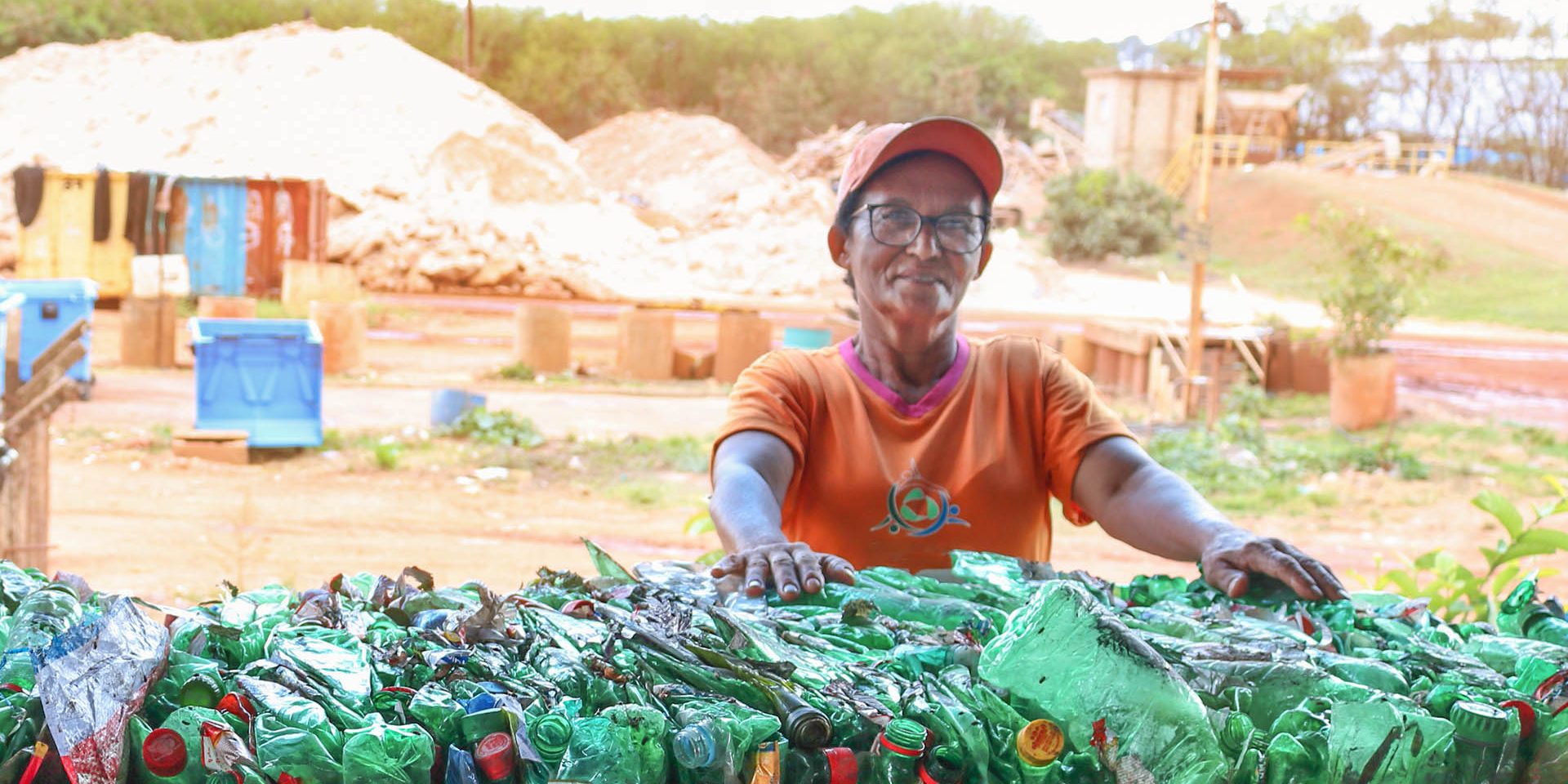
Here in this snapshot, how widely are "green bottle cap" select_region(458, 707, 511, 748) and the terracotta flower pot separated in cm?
1272

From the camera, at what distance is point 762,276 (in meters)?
24.1

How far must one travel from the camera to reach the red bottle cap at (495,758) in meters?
1.11

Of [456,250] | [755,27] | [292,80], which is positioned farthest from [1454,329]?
[755,27]

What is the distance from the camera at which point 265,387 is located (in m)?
10.5

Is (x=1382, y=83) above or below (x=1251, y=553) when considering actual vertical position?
above

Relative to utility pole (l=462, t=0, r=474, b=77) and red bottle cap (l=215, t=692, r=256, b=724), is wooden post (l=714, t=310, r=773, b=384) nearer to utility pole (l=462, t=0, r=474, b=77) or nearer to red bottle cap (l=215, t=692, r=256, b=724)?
utility pole (l=462, t=0, r=474, b=77)

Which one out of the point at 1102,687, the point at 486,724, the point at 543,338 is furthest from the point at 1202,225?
the point at 486,724

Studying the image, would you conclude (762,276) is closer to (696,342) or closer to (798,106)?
(696,342)

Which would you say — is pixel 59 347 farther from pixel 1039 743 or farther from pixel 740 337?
pixel 740 337

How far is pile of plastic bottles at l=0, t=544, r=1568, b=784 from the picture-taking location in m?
1.10

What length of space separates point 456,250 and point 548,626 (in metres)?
20.6

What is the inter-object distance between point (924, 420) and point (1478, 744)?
1310 millimetres

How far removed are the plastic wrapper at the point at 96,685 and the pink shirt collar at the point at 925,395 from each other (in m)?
1.49

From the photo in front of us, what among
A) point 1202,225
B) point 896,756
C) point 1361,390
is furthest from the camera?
point 1361,390
